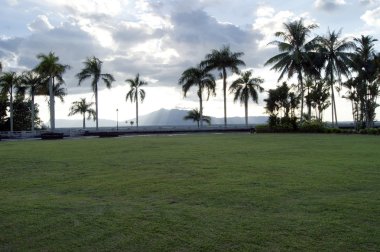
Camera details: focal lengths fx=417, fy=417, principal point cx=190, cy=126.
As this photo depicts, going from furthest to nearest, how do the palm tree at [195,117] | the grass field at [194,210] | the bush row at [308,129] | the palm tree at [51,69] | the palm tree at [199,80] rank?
the palm tree at [195,117]
the palm tree at [199,80]
the palm tree at [51,69]
the bush row at [308,129]
the grass field at [194,210]

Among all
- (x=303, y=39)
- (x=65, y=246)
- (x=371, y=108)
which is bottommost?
(x=65, y=246)

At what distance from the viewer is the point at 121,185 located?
807 centimetres

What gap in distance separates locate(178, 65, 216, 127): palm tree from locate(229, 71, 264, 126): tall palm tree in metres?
3.03

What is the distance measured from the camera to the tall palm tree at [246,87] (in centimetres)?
5803

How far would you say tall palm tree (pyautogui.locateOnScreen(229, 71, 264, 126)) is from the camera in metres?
58.0

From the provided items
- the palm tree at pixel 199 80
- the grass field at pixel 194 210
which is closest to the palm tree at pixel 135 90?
the palm tree at pixel 199 80

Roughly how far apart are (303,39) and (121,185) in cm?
4010

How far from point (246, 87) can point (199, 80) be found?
6.65 m

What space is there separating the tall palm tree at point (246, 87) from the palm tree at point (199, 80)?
3.03 m

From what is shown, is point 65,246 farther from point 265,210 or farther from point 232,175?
point 232,175

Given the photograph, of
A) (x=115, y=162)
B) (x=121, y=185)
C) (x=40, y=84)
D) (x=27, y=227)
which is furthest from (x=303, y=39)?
(x=27, y=227)

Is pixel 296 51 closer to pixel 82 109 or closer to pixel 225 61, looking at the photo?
pixel 225 61

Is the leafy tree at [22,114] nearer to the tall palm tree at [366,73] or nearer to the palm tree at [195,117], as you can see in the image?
the palm tree at [195,117]

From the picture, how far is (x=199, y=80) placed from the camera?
58.4m
